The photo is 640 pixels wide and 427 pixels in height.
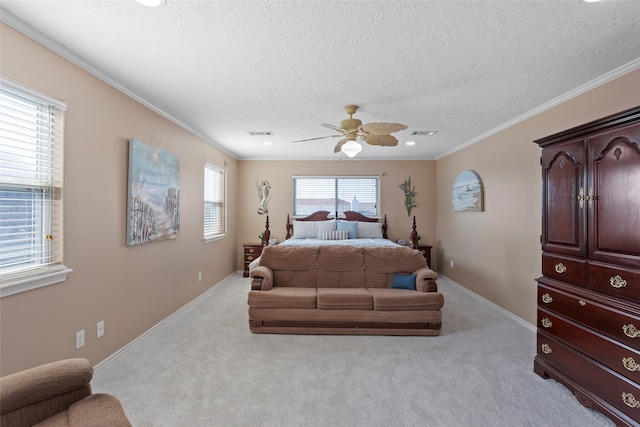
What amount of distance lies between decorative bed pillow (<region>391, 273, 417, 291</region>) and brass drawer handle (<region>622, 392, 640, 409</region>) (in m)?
1.83

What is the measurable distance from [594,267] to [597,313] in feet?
0.97

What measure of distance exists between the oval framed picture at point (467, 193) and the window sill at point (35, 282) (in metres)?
4.85

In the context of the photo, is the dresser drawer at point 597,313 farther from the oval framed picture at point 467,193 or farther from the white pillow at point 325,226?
the white pillow at point 325,226

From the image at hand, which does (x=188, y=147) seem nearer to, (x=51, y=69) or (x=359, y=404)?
(x=51, y=69)

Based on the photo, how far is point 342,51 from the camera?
80.4 inches

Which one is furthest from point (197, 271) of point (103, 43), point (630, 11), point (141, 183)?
point (630, 11)

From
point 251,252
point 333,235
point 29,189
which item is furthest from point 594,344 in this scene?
point 251,252

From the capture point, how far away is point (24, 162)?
5.95 feet

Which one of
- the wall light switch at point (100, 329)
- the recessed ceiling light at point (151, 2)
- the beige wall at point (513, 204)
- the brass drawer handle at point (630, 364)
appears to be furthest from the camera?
the beige wall at point (513, 204)

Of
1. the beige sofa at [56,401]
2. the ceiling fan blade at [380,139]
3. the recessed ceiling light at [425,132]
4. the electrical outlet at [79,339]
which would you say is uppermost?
the recessed ceiling light at [425,132]

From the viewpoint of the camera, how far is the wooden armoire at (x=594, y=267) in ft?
5.51

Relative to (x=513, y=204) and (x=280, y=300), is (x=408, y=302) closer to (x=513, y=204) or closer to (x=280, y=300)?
(x=280, y=300)

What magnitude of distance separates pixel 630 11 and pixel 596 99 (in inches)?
45.0

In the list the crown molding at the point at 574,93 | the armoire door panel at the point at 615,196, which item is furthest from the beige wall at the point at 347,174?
the armoire door panel at the point at 615,196
